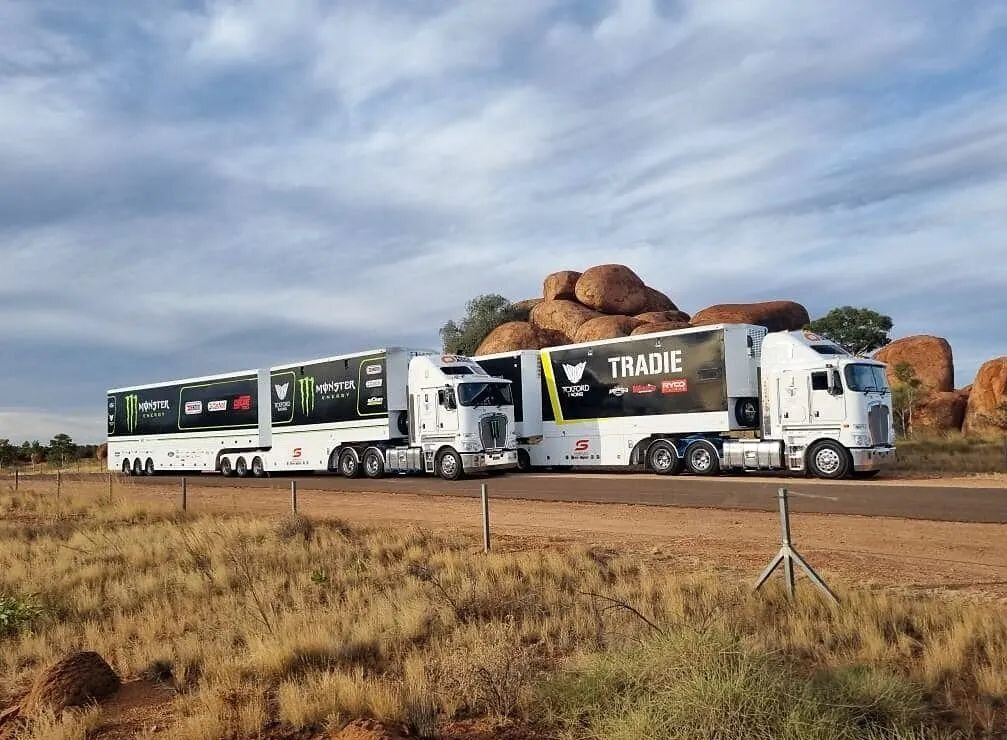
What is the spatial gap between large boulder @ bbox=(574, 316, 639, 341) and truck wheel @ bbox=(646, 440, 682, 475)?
3126cm

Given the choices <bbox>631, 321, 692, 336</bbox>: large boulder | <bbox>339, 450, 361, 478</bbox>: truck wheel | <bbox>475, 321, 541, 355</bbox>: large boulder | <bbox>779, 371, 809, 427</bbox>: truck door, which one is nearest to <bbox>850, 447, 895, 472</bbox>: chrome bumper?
<bbox>779, 371, 809, 427</bbox>: truck door

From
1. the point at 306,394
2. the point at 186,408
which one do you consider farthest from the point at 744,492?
the point at 186,408

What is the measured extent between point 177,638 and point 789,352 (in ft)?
62.9

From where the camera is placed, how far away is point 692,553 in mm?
11570

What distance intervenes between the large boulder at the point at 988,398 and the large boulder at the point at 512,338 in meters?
27.8

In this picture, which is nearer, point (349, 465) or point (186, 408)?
point (349, 465)

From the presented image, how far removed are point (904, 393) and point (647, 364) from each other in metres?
26.9

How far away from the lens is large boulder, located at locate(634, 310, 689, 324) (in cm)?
5711

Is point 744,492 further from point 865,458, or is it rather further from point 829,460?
point 865,458

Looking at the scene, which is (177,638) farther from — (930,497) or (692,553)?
(930,497)

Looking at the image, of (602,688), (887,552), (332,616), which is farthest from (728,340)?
(602,688)

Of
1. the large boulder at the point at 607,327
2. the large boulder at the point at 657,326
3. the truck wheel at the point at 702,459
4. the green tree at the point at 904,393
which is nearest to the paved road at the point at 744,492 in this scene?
the truck wheel at the point at 702,459

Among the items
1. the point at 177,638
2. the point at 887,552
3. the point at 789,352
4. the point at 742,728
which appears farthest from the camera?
the point at 789,352

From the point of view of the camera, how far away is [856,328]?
54.2 meters
